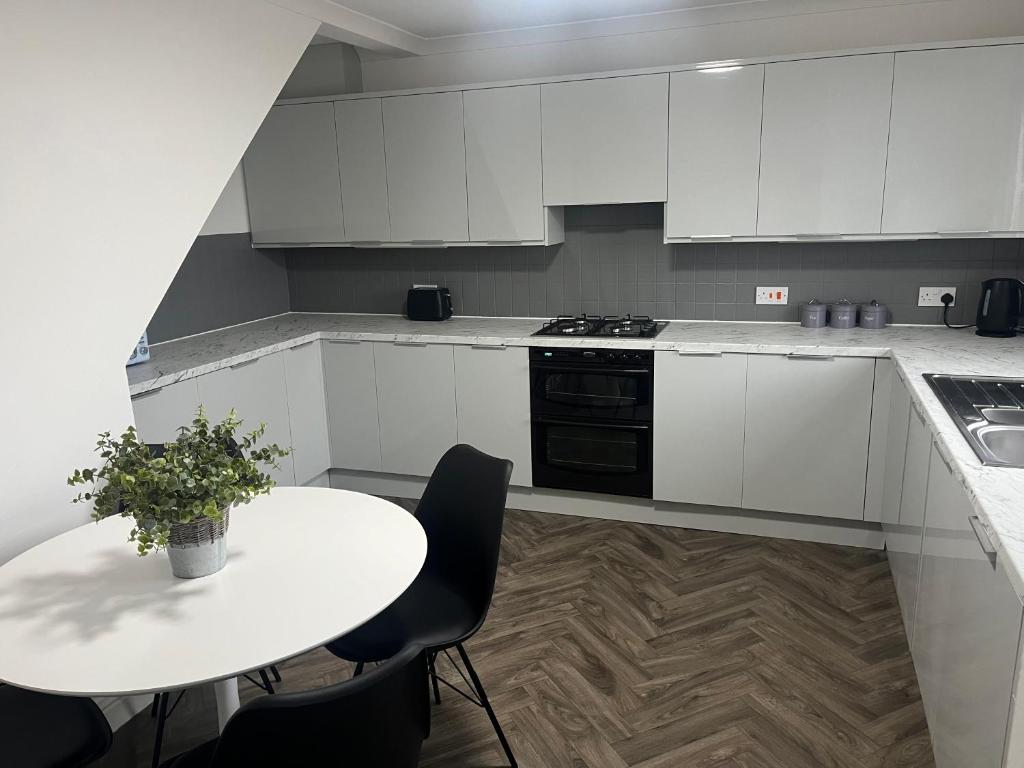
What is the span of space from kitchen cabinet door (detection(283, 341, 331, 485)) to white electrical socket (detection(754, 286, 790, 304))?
2.42 meters

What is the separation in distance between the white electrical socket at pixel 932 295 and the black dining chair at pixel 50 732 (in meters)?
3.81

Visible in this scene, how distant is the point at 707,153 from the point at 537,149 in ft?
2.82

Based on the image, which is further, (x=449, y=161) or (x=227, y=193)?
(x=227, y=193)

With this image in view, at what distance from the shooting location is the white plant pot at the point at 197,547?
1.74 m

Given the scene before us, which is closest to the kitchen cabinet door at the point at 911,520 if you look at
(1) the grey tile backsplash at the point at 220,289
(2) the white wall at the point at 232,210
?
(1) the grey tile backsplash at the point at 220,289

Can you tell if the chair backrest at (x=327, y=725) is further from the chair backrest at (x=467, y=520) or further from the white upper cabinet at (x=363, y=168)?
the white upper cabinet at (x=363, y=168)

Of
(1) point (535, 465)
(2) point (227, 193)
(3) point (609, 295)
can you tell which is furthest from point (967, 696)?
(2) point (227, 193)

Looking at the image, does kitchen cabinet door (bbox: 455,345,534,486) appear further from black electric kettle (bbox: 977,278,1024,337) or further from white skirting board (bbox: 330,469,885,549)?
black electric kettle (bbox: 977,278,1024,337)

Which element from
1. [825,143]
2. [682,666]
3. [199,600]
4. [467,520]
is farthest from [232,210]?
[682,666]

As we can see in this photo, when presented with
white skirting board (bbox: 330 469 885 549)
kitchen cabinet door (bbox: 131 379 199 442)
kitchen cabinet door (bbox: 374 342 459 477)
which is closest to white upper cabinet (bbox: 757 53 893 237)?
white skirting board (bbox: 330 469 885 549)

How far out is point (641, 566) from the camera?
354 centimetres

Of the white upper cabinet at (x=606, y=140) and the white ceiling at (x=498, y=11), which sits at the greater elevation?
the white ceiling at (x=498, y=11)

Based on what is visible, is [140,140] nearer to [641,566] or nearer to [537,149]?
[537,149]

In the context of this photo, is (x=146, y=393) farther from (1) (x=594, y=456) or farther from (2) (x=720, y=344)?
(2) (x=720, y=344)
